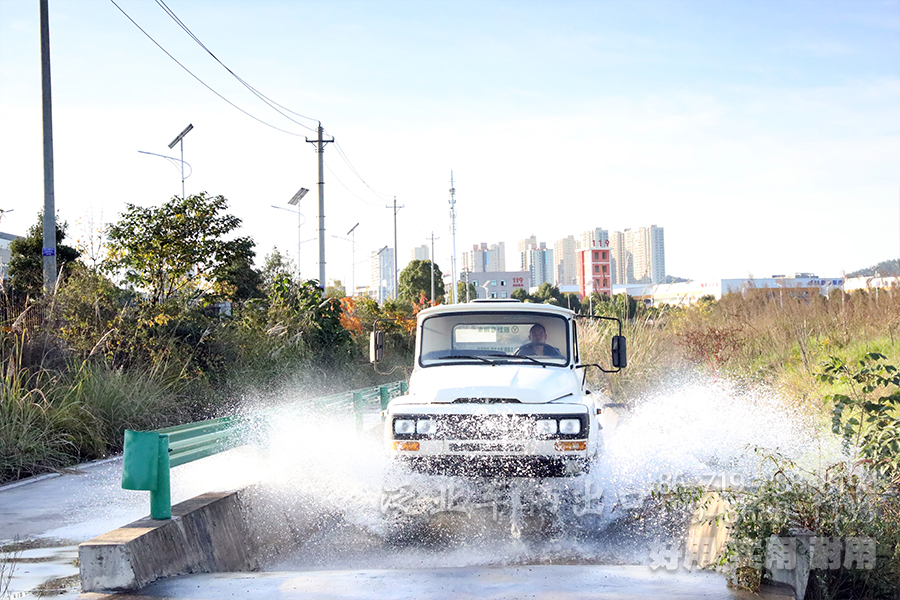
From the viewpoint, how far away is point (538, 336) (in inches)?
327

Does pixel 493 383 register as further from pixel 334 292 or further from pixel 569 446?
pixel 334 292

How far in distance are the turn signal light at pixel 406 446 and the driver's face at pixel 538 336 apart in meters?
1.98

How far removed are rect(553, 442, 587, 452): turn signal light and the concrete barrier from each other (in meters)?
2.47

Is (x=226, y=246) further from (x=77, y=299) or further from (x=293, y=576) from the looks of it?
(x=293, y=576)

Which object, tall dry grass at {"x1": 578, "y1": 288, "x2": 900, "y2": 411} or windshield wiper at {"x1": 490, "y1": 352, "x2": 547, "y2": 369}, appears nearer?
windshield wiper at {"x1": 490, "y1": 352, "x2": 547, "y2": 369}

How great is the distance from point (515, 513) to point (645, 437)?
3.55 m

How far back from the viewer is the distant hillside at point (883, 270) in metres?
15.3

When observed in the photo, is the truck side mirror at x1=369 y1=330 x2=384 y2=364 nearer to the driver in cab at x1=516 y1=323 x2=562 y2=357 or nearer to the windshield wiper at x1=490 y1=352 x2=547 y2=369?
the windshield wiper at x1=490 y1=352 x2=547 y2=369

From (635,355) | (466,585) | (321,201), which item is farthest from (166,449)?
(321,201)

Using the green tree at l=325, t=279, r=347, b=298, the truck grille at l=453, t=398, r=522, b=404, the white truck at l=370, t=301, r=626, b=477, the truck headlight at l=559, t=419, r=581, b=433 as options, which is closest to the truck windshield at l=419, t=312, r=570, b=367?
the white truck at l=370, t=301, r=626, b=477

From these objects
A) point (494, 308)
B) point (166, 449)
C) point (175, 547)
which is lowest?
point (175, 547)

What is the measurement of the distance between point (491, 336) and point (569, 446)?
1.98m

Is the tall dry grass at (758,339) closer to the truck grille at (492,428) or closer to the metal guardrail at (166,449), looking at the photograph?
the truck grille at (492,428)

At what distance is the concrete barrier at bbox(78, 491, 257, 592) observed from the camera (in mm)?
4872
